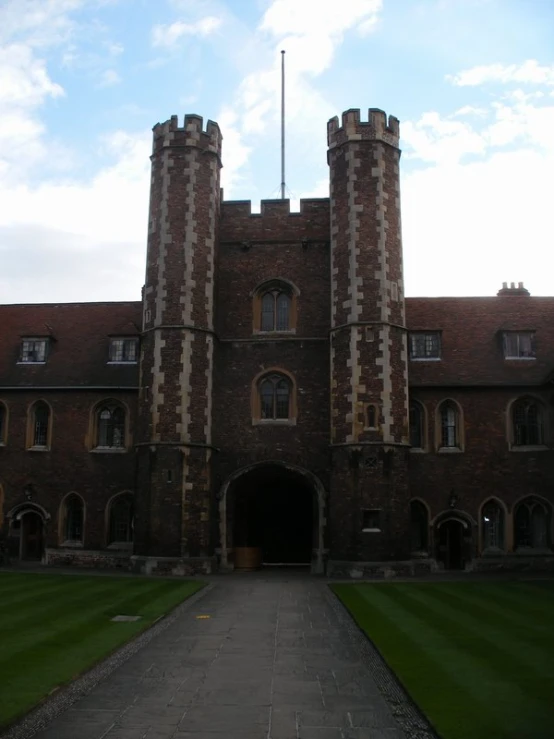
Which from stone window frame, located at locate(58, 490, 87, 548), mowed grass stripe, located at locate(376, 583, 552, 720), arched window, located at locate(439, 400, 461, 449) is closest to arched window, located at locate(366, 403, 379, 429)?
arched window, located at locate(439, 400, 461, 449)

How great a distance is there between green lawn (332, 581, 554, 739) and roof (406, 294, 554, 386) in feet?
30.0

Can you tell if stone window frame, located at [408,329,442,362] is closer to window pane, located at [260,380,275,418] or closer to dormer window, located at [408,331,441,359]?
dormer window, located at [408,331,441,359]

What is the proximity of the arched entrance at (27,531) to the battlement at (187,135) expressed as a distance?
46.5ft

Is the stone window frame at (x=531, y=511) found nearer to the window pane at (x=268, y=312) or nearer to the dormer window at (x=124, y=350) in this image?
the window pane at (x=268, y=312)

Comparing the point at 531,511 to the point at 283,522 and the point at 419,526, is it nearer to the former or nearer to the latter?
the point at 419,526

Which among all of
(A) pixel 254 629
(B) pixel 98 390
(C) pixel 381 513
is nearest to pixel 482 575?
(C) pixel 381 513

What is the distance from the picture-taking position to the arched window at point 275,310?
28.7 meters

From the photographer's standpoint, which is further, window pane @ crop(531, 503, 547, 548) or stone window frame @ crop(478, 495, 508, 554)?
window pane @ crop(531, 503, 547, 548)

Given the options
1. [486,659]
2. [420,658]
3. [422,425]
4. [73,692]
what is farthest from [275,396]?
[73,692]

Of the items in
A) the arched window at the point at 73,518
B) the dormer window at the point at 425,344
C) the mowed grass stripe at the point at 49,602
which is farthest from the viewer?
the dormer window at the point at 425,344

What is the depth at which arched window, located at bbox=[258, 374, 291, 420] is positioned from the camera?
28.0m

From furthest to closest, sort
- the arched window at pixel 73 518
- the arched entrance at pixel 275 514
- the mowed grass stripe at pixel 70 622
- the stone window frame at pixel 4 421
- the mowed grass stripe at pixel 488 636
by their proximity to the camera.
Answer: the stone window frame at pixel 4 421 < the arched window at pixel 73 518 < the arched entrance at pixel 275 514 < the mowed grass stripe at pixel 70 622 < the mowed grass stripe at pixel 488 636

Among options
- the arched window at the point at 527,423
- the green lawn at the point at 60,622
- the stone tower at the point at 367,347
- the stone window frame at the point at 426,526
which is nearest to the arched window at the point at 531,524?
the arched window at the point at 527,423

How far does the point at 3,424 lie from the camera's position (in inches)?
1178
